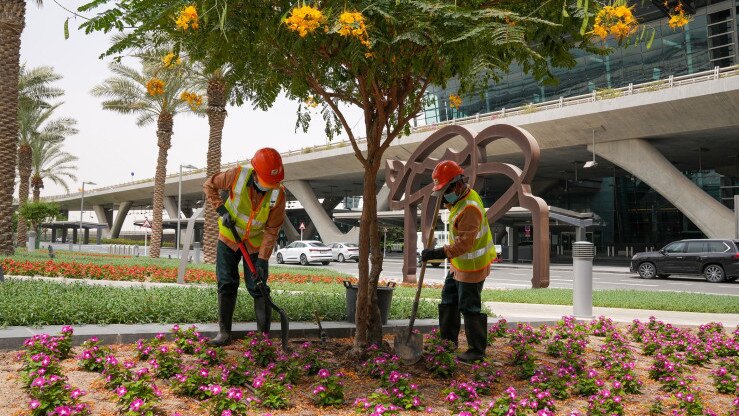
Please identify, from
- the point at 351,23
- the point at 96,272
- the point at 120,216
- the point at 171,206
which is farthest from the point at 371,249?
the point at 120,216

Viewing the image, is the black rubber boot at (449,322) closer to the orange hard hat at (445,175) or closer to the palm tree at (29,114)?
the orange hard hat at (445,175)

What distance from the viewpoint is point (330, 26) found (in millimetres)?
3605

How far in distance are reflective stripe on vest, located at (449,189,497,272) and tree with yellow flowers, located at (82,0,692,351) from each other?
70 cm

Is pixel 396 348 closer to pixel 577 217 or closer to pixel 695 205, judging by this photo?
pixel 577 217

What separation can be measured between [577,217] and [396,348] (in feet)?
34.4

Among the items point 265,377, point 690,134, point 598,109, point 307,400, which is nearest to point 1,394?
point 265,377

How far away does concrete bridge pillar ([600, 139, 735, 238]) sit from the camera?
2616 centimetres

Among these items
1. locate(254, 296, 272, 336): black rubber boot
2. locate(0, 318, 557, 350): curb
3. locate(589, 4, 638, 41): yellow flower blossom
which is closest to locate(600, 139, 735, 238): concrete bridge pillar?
locate(0, 318, 557, 350): curb

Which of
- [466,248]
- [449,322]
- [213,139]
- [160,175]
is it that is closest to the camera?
[466,248]

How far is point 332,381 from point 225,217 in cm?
168

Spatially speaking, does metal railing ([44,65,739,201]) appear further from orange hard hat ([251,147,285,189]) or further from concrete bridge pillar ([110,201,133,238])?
concrete bridge pillar ([110,201,133,238])

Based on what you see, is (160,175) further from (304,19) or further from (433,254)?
(304,19)

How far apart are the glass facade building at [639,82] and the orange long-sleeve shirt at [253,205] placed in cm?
2803

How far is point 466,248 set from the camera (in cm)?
471
